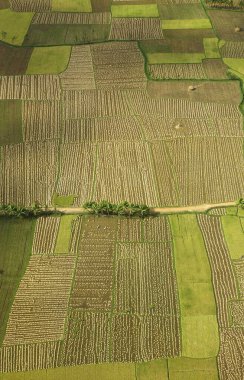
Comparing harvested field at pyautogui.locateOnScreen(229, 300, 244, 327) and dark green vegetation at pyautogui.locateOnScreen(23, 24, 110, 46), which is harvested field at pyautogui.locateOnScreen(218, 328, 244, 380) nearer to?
harvested field at pyautogui.locateOnScreen(229, 300, 244, 327)

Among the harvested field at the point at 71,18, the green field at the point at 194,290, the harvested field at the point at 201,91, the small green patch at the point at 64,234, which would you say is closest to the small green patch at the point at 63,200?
the small green patch at the point at 64,234

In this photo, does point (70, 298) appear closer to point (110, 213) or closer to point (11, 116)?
point (110, 213)

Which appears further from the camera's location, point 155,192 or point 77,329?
point 155,192

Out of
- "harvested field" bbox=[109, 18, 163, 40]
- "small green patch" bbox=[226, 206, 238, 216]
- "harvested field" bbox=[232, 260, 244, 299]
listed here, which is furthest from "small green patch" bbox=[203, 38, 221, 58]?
"harvested field" bbox=[232, 260, 244, 299]

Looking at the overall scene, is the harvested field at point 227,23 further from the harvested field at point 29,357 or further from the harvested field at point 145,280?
the harvested field at point 29,357

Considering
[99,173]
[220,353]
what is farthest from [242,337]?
[99,173]
